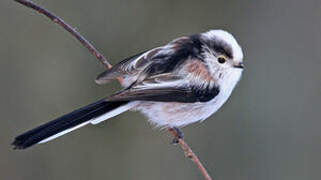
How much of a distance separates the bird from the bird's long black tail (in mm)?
130

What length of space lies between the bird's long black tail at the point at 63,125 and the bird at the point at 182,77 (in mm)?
130

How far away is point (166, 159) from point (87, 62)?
4.73ft

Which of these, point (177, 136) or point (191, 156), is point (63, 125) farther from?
point (177, 136)

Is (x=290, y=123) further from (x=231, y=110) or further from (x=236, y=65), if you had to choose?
(x=236, y=65)

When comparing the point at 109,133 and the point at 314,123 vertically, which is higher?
the point at 109,133

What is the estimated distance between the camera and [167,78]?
354 centimetres

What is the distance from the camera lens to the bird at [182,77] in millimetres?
3534

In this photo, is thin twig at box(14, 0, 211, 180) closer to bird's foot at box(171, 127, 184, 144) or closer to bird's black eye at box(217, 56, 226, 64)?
bird's foot at box(171, 127, 184, 144)

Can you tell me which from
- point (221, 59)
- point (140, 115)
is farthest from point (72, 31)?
point (140, 115)

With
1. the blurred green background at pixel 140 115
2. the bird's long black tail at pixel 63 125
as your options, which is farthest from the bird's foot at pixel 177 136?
the blurred green background at pixel 140 115

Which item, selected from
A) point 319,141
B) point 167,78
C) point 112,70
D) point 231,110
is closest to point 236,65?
point 167,78

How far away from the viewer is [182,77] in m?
3.59

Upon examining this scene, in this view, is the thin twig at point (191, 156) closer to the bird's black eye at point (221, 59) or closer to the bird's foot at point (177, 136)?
the bird's foot at point (177, 136)

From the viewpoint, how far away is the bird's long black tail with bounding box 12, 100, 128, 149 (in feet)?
9.36
